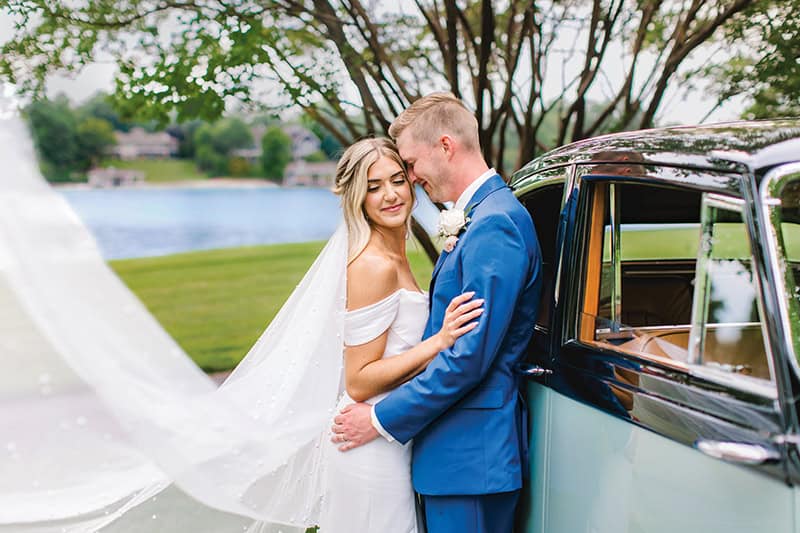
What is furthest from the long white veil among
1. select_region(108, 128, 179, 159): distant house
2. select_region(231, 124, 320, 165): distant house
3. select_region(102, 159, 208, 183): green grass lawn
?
select_region(102, 159, 208, 183): green grass lawn

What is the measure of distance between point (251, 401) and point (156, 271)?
14.9 meters

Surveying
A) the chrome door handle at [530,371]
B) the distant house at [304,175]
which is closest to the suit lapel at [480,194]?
the chrome door handle at [530,371]

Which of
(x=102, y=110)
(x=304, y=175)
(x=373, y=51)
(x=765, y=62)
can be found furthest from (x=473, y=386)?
(x=304, y=175)

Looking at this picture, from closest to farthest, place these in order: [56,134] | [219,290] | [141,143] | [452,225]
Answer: [452,225], [56,134], [141,143], [219,290]

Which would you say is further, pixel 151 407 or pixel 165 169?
pixel 165 169

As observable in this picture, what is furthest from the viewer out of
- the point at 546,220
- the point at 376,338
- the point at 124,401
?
the point at 124,401

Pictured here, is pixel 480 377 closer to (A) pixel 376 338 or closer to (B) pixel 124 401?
(A) pixel 376 338

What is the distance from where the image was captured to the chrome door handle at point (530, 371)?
97.3 inches

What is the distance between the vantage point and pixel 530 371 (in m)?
2.49

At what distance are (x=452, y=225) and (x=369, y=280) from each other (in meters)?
0.36

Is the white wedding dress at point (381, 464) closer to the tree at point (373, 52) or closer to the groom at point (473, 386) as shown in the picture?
the groom at point (473, 386)

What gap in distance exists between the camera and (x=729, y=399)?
1.70 meters

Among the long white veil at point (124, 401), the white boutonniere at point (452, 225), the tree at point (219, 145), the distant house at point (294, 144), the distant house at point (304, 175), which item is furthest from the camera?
the distant house at point (304, 175)

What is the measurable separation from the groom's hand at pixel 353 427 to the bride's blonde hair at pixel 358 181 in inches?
21.1
